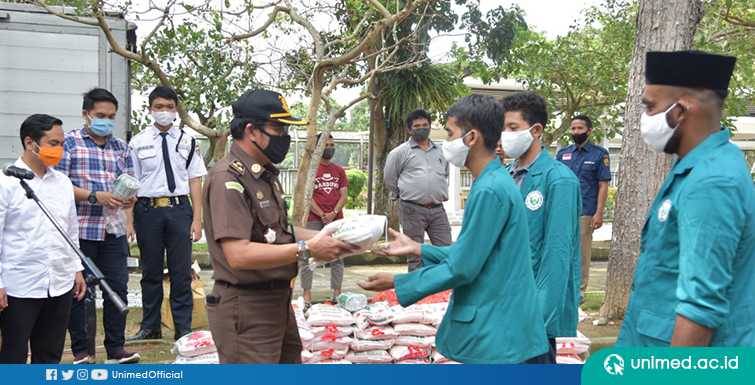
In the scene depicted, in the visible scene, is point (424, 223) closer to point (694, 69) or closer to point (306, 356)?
point (306, 356)

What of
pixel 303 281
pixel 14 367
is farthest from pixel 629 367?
pixel 303 281

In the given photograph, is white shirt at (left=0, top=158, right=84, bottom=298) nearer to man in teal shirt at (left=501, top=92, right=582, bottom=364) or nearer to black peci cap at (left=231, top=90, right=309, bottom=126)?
black peci cap at (left=231, top=90, right=309, bottom=126)

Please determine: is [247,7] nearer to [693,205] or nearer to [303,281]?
[303,281]

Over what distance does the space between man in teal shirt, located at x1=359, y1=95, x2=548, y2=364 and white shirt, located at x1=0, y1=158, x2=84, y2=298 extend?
2.40 m

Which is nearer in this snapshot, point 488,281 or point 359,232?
point 488,281

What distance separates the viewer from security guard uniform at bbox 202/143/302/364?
290 cm

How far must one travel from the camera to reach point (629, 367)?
2.41 metres

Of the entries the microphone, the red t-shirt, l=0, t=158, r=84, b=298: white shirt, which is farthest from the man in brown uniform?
the red t-shirt

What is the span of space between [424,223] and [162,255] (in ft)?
8.81

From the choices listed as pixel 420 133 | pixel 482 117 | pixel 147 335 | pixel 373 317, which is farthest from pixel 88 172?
pixel 482 117

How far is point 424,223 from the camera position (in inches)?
281

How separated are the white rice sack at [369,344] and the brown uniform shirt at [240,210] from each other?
2.24m

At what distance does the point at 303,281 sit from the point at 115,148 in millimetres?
2584

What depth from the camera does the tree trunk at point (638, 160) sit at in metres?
6.31
